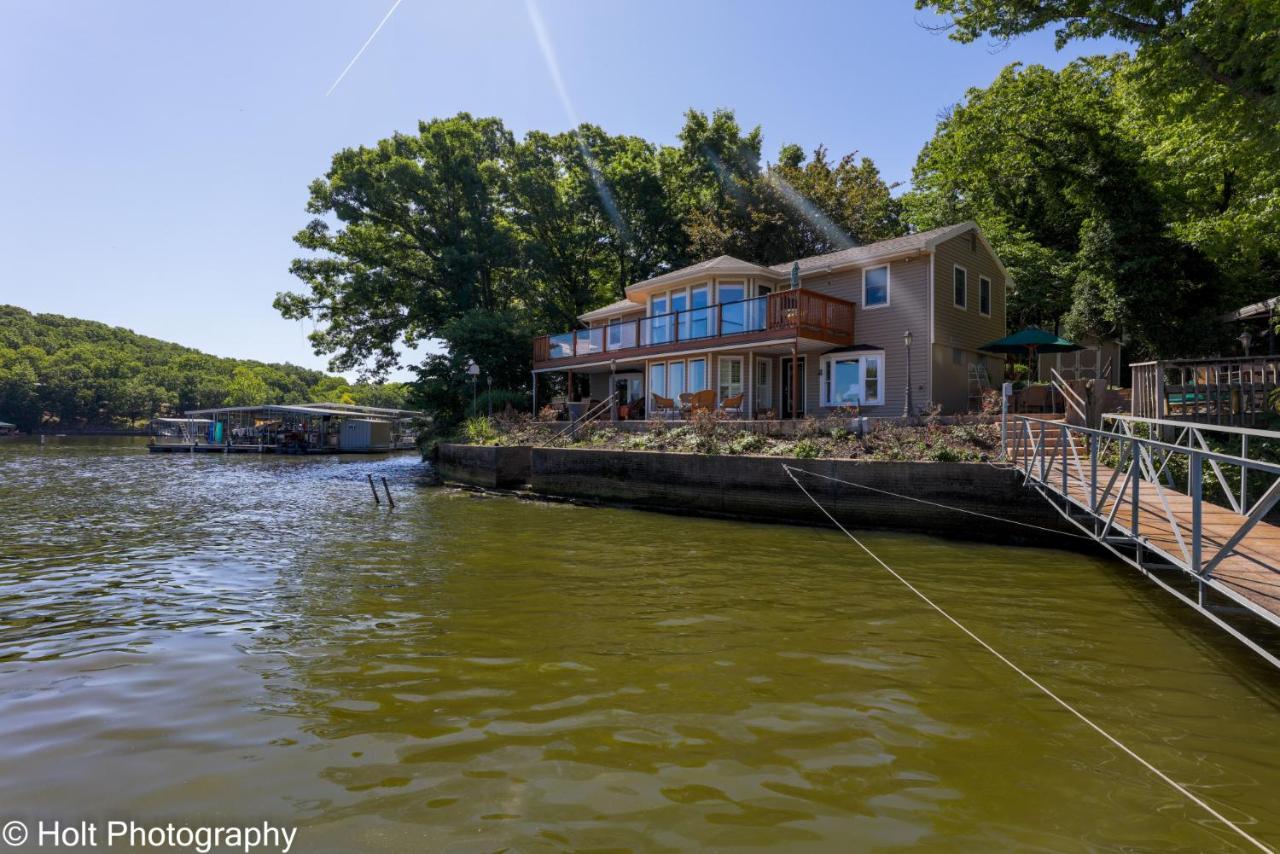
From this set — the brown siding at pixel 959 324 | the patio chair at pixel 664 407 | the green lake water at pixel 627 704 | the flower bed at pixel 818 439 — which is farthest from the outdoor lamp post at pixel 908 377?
the green lake water at pixel 627 704

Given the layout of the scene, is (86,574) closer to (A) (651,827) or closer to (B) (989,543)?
(A) (651,827)

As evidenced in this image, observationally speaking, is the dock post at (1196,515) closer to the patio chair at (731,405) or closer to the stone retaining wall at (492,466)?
the patio chair at (731,405)

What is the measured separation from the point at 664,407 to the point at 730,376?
270 centimetres

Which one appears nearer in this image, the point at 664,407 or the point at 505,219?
the point at 664,407

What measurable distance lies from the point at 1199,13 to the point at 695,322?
14.9 m

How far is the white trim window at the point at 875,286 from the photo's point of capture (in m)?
20.8

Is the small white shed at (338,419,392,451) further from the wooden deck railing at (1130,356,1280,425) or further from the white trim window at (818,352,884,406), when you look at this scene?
the wooden deck railing at (1130,356,1280,425)

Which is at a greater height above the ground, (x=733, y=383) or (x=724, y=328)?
(x=724, y=328)

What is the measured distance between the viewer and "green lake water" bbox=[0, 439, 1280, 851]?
11.2 feet

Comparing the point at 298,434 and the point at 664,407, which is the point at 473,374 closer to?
the point at 664,407

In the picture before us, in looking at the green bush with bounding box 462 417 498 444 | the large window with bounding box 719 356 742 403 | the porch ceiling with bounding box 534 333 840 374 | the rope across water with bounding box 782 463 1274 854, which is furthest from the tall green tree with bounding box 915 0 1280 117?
the green bush with bounding box 462 417 498 444

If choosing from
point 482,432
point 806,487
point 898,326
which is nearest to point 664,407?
point 482,432

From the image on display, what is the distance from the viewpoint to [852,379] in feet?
69.4

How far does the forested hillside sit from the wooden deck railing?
238ft
